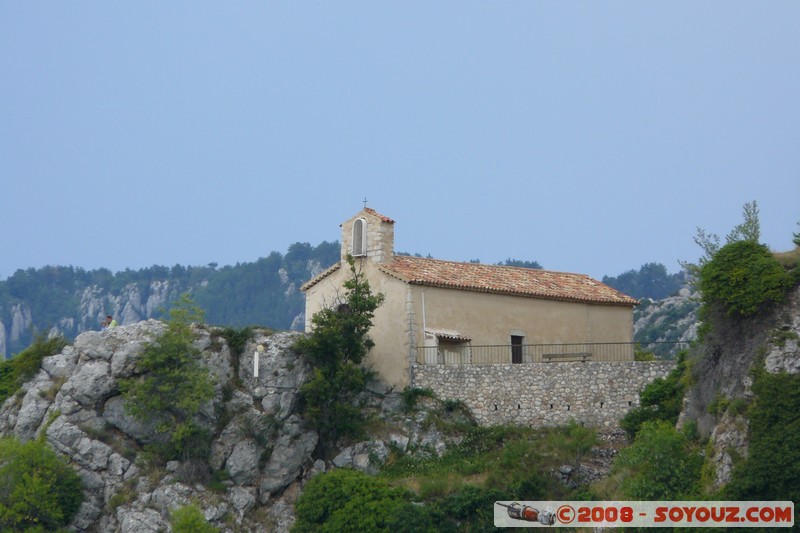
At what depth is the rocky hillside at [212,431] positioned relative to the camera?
43.5 meters

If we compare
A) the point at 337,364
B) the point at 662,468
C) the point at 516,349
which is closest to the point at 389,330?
→ the point at 337,364

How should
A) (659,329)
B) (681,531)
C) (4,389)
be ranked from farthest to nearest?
(659,329)
(4,389)
(681,531)

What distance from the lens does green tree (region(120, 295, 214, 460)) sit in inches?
1750

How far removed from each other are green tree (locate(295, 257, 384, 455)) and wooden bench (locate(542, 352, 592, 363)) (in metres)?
7.04

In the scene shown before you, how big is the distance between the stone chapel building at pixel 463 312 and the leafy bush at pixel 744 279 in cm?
878

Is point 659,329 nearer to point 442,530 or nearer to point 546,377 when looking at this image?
point 546,377

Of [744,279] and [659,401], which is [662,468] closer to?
[659,401]

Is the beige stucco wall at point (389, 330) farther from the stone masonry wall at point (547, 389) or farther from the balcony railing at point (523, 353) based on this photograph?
the stone masonry wall at point (547, 389)

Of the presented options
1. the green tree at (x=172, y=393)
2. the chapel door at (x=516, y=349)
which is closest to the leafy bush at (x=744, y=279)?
the chapel door at (x=516, y=349)

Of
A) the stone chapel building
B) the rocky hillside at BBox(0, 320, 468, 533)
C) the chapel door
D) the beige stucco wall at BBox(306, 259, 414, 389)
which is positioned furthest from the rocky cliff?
the beige stucco wall at BBox(306, 259, 414, 389)

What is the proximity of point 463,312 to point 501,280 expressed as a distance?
2.78 m

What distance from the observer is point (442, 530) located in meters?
40.8

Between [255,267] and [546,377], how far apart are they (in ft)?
363

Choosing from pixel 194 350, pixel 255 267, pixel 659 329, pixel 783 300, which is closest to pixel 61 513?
pixel 194 350
